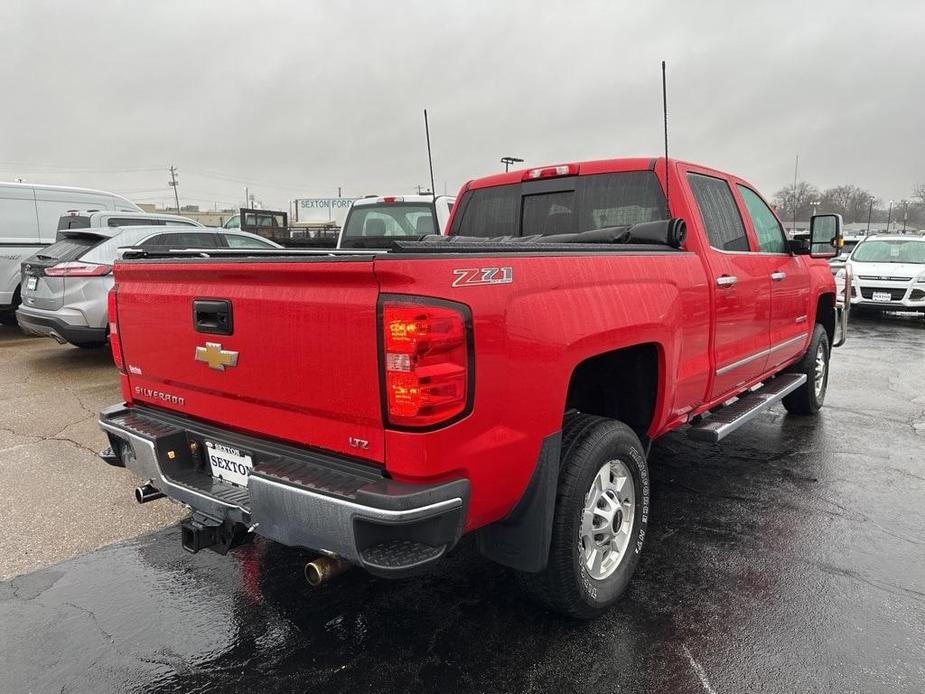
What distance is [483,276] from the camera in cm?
207

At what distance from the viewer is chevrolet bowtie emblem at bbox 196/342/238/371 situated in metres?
2.42

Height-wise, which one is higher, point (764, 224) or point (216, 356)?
point (764, 224)

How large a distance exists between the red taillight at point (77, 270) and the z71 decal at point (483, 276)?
6.39m

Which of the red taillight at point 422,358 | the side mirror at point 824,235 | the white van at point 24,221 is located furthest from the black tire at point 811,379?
the white van at point 24,221

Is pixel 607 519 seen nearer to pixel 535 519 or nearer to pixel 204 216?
pixel 535 519

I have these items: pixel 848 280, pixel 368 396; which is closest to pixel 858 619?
pixel 368 396

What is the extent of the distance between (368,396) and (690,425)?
240cm

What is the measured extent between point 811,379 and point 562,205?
327 centimetres

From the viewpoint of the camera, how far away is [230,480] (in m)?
2.52

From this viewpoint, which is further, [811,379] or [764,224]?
[811,379]

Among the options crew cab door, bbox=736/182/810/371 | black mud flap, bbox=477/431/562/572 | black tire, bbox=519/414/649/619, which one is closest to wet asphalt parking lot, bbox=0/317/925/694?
black tire, bbox=519/414/649/619

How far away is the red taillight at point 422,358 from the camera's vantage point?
6.26 feet

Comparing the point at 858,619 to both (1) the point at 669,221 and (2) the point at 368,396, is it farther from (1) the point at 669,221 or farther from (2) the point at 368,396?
(2) the point at 368,396

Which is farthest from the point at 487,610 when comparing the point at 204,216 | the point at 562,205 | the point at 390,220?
the point at 204,216
